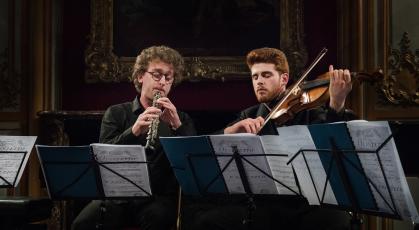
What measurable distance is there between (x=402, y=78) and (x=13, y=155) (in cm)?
319

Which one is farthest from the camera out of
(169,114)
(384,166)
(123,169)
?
(169,114)

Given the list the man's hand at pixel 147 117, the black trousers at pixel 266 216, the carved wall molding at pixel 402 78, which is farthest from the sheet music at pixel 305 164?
the carved wall molding at pixel 402 78

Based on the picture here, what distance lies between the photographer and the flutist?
3.99m

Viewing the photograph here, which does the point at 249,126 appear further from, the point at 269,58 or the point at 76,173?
the point at 76,173

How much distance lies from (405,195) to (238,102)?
316 cm

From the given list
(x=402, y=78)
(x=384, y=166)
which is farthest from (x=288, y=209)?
(x=402, y=78)

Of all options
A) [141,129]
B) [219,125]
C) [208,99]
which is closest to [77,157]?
[141,129]

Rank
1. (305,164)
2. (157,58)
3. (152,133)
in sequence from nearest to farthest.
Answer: (305,164)
(152,133)
(157,58)

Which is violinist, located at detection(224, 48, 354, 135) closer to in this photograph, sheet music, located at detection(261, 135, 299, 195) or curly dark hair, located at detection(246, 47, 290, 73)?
curly dark hair, located at detection(246, 47, 290, 73)

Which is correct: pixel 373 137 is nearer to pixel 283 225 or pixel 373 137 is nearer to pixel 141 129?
pixel 283 225

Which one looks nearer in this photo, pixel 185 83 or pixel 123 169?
pixel 123 169

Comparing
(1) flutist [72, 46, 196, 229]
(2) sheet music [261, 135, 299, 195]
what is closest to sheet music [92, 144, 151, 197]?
(1) flutist [72, 46, 196, 229]

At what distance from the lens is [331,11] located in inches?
229

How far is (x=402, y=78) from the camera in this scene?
220 inches
